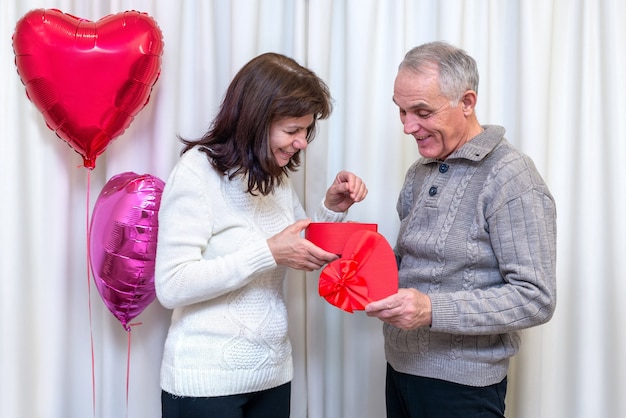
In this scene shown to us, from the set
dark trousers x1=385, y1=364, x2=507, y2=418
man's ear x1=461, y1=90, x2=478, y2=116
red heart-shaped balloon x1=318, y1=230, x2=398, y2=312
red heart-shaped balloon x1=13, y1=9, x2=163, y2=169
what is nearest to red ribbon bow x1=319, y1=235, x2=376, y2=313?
red heart-shaped balloon x1=318, y1=230, x2=398, y2=312

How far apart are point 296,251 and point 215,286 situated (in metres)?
0.20

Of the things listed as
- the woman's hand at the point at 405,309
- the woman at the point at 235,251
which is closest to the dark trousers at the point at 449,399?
the woman's hand at the point at 405,309

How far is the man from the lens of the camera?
1.25 metres

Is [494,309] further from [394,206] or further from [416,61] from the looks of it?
[394,206]

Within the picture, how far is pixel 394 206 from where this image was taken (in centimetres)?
193

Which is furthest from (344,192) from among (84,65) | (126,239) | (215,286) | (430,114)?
(84,65)

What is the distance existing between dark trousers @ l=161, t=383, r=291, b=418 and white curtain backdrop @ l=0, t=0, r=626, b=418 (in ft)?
1.56

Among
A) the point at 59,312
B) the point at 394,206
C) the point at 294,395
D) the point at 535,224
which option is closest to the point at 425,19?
the point at 394,206

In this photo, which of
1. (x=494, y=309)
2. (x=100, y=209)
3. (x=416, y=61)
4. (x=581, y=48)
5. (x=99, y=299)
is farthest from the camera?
(x=99, y=299)

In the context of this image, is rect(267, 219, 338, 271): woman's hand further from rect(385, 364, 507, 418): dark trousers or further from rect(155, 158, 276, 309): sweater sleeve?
rect(385, 364, 507, 418): dark trousers

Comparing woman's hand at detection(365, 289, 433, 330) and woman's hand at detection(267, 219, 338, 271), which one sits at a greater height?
woman's hand at detection(267, 219, 338, 271)

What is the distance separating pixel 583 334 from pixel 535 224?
764 millimetres

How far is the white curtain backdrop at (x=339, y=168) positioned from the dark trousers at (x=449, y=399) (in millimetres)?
518

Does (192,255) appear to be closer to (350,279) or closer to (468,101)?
(350,279)
